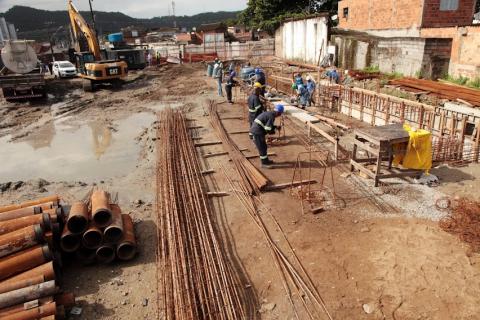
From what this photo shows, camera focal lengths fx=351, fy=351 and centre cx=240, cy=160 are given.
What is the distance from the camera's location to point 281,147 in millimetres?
11258

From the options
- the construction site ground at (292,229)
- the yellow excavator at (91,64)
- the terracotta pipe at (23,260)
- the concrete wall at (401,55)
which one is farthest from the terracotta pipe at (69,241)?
the yellow excavator at (91,64)

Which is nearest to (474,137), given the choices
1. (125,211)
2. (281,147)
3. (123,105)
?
(281,147)

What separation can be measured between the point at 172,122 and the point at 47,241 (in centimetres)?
907

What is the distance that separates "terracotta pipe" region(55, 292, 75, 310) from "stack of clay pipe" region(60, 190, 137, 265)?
0.94 metres

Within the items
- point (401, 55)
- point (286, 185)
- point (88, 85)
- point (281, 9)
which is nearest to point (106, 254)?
point (286, 185)

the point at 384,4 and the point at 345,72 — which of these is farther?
the point at 384,4

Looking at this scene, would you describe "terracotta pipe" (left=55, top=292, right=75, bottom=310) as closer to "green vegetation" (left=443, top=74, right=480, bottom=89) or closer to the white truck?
"green vegetation" (left=443, top=74, right=480, bottom=89)

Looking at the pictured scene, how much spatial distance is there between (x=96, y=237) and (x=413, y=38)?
16195 mm

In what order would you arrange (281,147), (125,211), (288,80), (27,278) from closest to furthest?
1. (27,278)
2. (125,211)
3. (281,147)
4. (288,80)

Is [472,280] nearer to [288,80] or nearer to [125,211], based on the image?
[125,211]

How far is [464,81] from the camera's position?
14.8 meters

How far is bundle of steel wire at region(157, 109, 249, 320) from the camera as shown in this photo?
4.84 m

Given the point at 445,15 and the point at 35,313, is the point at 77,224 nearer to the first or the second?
the point at 35,313

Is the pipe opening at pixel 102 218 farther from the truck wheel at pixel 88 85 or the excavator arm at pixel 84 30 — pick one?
the excavator arm at pixel 84 30
